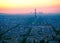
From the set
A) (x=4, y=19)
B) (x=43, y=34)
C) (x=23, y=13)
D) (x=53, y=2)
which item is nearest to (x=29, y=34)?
(x=43, y=34)

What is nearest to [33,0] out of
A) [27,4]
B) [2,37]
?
[27,4]

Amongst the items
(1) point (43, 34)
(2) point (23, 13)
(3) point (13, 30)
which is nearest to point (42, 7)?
(2) point (23, 13)

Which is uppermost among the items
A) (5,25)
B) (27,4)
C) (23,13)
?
(27,4)

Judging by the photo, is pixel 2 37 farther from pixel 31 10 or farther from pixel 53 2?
pixel 53 2

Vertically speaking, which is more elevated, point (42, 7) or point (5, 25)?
point (42, 7)

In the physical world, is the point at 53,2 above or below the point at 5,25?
above

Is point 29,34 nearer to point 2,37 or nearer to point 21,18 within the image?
point 21,18

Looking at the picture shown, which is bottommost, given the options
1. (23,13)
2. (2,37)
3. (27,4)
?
(2,37)
